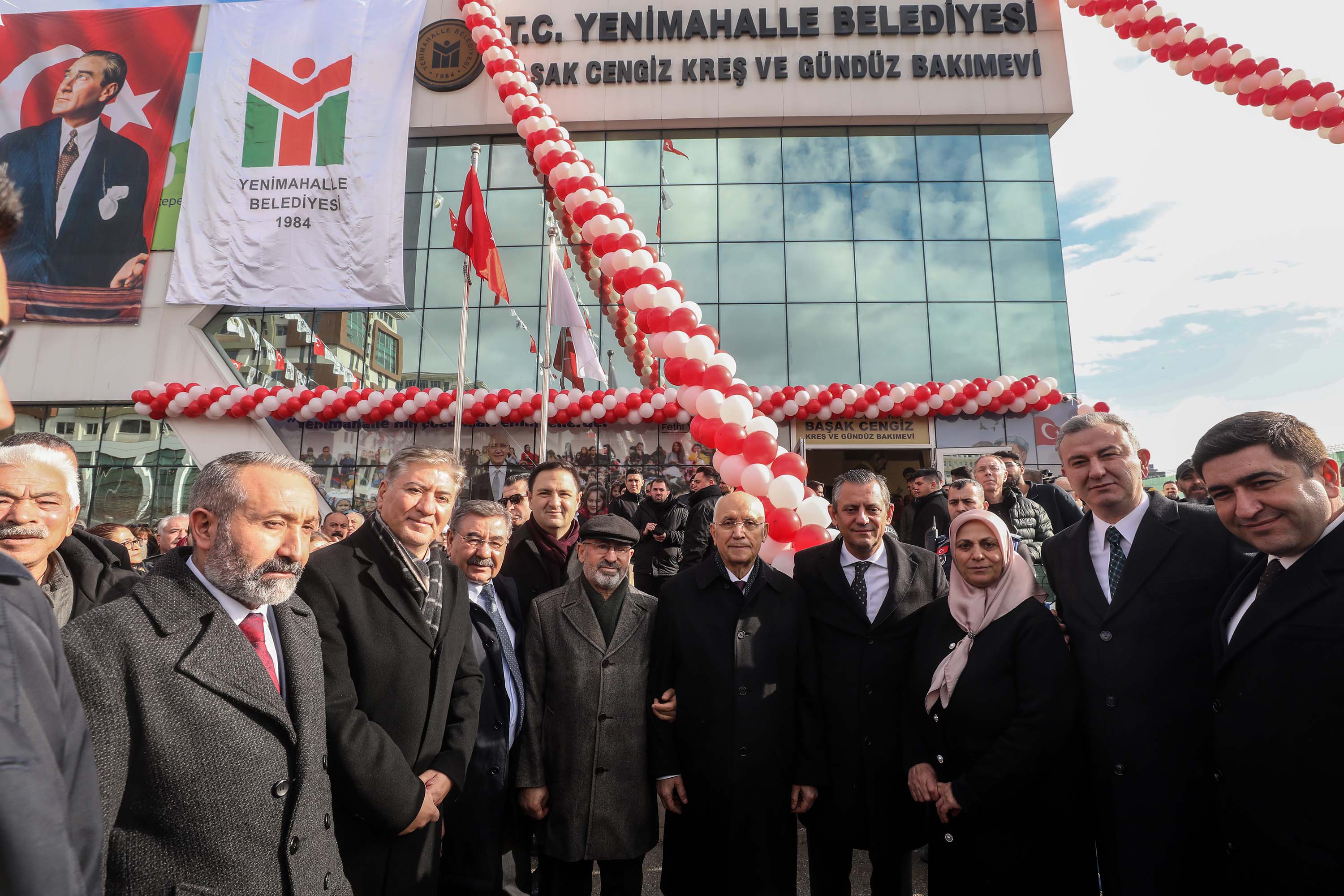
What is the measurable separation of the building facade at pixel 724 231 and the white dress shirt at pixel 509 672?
10.8m

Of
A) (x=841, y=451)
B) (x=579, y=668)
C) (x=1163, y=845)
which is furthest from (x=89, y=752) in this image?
(x=841, y=451)

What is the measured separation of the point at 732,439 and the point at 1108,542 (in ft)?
11.4

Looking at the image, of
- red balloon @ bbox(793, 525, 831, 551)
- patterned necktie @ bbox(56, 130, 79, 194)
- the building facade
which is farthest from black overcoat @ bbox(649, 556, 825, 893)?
patterned necktie @ bbox(56, 130, 79, 194)

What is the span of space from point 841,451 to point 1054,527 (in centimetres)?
865

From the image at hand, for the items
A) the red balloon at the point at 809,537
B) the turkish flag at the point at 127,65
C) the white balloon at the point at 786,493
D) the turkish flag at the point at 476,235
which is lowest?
the red balloon at the point at 809,537

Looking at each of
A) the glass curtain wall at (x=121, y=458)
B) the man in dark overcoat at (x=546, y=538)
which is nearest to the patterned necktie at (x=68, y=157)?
the glass curtain wall at (x=121, y=458)

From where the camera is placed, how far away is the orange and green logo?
13.8 metres

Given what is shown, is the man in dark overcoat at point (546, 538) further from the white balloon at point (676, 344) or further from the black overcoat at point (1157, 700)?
the white balloon at point (676, 344)

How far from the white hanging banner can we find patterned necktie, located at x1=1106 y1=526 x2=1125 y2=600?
529 inches

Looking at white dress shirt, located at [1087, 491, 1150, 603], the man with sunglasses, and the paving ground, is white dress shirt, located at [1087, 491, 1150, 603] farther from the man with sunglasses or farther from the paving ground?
the man with sunglasses

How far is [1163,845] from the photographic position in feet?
7.15

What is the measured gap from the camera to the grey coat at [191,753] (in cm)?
150

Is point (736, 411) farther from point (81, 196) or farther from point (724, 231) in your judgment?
point (81, 196)

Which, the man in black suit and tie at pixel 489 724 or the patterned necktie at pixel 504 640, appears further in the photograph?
the patterned necktie at pixel 504 640
